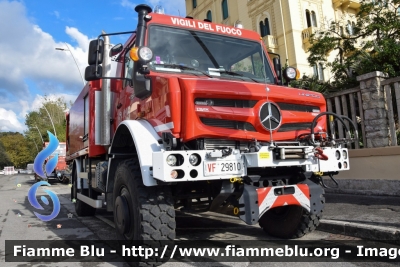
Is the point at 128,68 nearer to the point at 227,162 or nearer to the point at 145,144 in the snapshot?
the point at 145,144

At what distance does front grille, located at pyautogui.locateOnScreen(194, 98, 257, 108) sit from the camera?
372 cm

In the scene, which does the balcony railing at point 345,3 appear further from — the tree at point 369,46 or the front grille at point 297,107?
the front grille at point 297,107

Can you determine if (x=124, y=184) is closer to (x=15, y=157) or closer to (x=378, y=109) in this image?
(x=378, y=109)

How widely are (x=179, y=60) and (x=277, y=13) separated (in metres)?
20.2

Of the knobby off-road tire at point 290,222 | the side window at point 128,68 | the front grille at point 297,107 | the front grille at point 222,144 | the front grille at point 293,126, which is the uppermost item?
the side window at point 128,68

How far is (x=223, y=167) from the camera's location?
345 centimetres

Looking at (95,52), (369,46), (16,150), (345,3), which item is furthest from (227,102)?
(16,150)

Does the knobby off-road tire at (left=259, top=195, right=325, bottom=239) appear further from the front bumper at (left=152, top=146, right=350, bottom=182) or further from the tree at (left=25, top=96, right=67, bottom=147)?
the tree at (left=25, top=96, right=67, bottom=147)

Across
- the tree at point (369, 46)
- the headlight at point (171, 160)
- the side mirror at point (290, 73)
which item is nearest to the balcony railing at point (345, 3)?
the tree at point (369, 46)

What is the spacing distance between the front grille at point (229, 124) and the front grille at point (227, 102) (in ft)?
0.57

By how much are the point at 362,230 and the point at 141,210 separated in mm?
3132

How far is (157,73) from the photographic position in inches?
166

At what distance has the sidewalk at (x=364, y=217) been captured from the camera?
4.59 meters

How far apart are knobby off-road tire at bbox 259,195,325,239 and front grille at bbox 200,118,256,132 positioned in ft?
4.55
